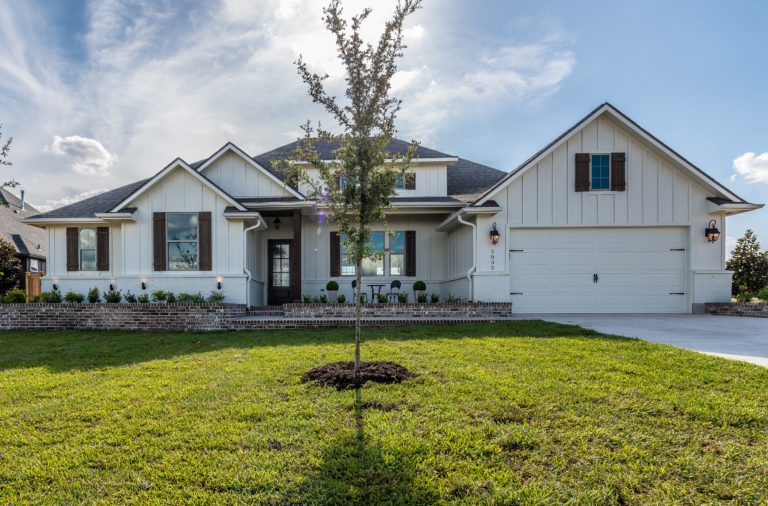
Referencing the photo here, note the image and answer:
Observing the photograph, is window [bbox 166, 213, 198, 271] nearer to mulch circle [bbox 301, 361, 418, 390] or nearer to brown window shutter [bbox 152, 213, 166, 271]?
brown window shutter [bbox 152, 213, 166, 271]

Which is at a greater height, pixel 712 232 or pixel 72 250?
pixel 712 232

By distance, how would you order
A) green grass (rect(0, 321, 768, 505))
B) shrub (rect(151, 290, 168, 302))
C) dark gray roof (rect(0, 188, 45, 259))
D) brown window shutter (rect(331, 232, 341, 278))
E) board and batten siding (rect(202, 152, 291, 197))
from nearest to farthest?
green grass (rect(0, 321, 768, 505)) < shrub (rect(151, 290, 168, 302)) < board and batten siding (rect(202, 152, 291, 197)) < brown window shutter (rect(331, 232, 341, 278)) < dark gray roof (rect(0, 188, 45, 259))

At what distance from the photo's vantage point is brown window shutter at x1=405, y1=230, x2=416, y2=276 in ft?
40.1

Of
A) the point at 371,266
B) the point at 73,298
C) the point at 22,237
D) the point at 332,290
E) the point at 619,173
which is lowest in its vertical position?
the point at 73,298

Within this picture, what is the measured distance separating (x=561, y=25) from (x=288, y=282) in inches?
413

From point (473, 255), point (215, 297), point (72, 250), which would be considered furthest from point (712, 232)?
point (72, 250)

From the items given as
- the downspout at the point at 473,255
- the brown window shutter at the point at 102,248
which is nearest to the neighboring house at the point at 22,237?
the brown window shutter at the point at 102,248

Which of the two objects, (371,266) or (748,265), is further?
(748,265)

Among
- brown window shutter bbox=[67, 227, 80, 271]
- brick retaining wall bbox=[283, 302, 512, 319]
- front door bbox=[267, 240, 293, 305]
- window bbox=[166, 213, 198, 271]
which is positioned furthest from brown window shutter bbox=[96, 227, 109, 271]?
brick retaining wall bbox=[283, 302, 512, 319]

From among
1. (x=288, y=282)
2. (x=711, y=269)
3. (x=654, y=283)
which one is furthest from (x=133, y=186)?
(x=711, y=269)

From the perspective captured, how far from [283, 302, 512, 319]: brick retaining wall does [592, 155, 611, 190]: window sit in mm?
4643

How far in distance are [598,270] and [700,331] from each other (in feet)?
11.7

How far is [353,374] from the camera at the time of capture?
13.9ft

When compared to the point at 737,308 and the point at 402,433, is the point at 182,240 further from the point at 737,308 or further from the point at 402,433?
the point at 737,308
